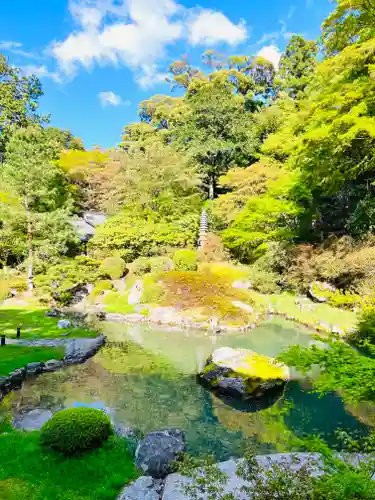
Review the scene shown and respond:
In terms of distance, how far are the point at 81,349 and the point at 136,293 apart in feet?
24.5

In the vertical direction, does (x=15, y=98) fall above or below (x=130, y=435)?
above

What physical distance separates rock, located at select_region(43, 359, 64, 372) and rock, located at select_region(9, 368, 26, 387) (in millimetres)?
678

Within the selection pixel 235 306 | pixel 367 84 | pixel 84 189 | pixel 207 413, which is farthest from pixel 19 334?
pixel 84 189

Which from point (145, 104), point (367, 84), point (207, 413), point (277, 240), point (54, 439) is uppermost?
point (145, 104)

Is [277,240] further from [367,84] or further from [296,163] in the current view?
[367,84]

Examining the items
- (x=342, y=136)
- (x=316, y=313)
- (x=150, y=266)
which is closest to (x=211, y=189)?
(x=150, y=266)

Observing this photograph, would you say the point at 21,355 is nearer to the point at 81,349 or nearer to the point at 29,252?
the point at 81,349

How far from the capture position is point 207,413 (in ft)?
24.9

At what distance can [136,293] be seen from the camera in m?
18.1

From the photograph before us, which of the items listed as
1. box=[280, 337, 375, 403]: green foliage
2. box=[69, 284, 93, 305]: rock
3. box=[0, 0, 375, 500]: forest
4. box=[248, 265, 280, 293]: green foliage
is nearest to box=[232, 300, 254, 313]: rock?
box=[0, 0, 375, 500]: forest

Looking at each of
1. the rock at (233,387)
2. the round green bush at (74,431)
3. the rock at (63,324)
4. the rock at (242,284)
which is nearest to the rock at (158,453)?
the round green bush at (74,431)

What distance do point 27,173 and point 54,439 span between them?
15.8m

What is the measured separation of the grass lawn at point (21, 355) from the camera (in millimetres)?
8629

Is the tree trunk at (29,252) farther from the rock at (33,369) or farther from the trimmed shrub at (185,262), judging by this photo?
the rock at (33,369)
